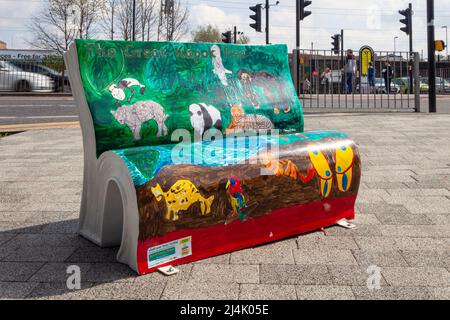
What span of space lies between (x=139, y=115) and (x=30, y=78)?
82.2 ft

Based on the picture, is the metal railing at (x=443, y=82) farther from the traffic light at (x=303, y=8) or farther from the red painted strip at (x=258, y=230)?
the red painted strip at (x=258, y=230)

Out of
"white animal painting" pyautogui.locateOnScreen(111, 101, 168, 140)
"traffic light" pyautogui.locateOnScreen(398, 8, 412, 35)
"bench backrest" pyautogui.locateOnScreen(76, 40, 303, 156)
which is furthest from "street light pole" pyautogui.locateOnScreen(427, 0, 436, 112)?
"white animal painting" pyautogui.locateOnScreen(111, 101, 168, 140)

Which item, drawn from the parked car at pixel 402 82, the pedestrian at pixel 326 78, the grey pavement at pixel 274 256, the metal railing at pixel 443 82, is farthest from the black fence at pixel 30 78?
the grey pavement at pixel 274 256

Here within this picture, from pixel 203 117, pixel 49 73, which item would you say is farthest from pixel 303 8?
pixel 203 117

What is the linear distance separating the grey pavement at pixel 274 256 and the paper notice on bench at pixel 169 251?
9cm

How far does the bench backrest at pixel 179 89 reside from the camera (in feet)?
11.0

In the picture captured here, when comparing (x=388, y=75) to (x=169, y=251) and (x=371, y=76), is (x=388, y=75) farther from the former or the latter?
(x=169, y=251)

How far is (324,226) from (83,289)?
1910mm

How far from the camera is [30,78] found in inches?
1038

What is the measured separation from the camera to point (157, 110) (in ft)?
11.6

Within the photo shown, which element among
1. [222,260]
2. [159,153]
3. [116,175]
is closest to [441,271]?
[222,260]

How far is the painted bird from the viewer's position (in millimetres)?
3216

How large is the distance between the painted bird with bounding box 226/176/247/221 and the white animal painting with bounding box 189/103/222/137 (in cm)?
65

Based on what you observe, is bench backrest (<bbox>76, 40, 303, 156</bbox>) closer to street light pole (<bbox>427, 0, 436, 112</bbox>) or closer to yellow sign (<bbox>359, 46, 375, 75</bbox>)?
street light pole (<bbox>427, 0, 436, 112</bbox>)
